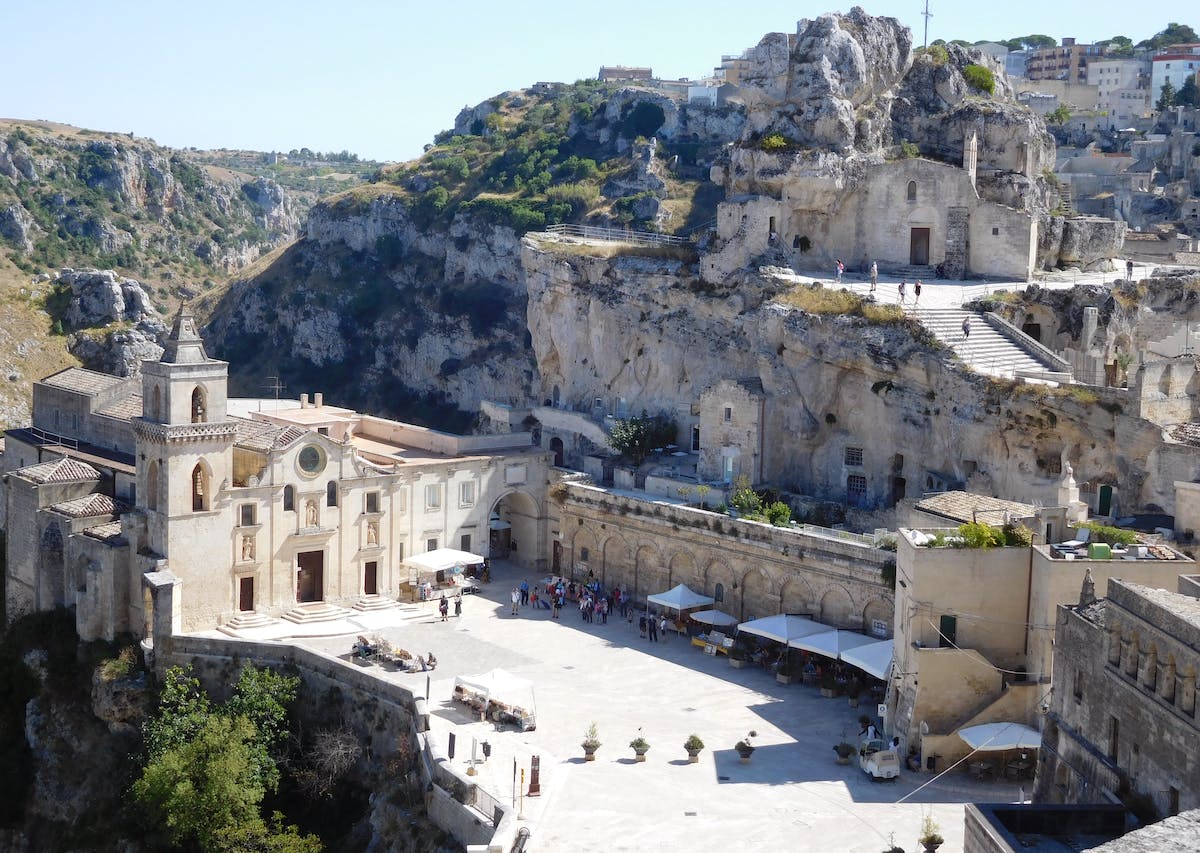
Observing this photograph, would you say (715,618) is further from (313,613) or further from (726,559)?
(313,613)

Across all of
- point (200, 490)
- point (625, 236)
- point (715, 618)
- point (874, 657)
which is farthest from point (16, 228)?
point (874, 657)

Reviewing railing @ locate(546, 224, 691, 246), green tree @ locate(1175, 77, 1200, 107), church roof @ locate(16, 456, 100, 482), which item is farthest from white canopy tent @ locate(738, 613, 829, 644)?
green tree @ locate(1175, 77, 1200, 107)

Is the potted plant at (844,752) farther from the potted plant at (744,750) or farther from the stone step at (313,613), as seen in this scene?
the stone step at (313,613)

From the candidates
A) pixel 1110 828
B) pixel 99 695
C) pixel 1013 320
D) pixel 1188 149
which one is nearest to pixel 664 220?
pixel 1188 149

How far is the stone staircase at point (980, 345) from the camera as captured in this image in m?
45.7

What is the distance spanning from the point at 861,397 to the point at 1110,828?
24.1 meters

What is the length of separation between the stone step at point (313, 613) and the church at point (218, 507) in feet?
0.23

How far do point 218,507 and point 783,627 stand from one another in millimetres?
17496

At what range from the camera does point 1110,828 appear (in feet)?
84.1

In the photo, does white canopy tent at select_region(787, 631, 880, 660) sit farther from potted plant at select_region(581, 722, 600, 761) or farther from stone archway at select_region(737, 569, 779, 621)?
potted plant at select_region(581, 722, 600, 761)

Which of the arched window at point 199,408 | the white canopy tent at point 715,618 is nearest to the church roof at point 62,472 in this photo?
the arched window at point 199,408

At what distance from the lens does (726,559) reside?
152 feet

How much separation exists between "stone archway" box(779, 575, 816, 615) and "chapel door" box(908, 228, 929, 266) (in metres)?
16.3

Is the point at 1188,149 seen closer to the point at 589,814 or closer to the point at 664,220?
the point at 664,220
